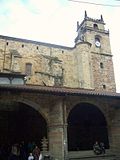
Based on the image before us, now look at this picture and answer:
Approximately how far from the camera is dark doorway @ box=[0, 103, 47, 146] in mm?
17500

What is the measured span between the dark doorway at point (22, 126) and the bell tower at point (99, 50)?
16.9 metres

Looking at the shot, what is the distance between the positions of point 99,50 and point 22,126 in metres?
22.1

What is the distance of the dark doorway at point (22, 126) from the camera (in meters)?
17.5

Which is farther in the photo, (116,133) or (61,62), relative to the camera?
(61,62)

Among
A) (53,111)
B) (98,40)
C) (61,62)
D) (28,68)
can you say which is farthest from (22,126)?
(98,40)

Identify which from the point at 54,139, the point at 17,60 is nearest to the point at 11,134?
the point at 54,139

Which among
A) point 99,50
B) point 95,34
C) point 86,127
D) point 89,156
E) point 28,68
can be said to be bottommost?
point 89,156

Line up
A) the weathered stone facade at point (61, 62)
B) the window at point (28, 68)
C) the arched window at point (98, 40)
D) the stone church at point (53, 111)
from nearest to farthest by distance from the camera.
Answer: the stone church at point (53, 111)
the weathered stone facade at point (61, 62)
the window at point (28, 68)
the arched window at point (98, 40)

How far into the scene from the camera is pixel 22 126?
17.7 meters

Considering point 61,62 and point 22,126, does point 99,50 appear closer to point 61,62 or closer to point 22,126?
point 61,62

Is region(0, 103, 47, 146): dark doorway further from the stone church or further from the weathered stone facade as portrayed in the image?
the weathered stone facade

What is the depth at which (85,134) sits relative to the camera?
1891 cm

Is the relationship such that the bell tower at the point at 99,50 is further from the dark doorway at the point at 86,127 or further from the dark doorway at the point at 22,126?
the dark doorway at the point at 22,126

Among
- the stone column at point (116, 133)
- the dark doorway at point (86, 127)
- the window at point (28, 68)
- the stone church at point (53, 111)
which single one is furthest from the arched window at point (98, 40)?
the stone column at point (116, 133)
